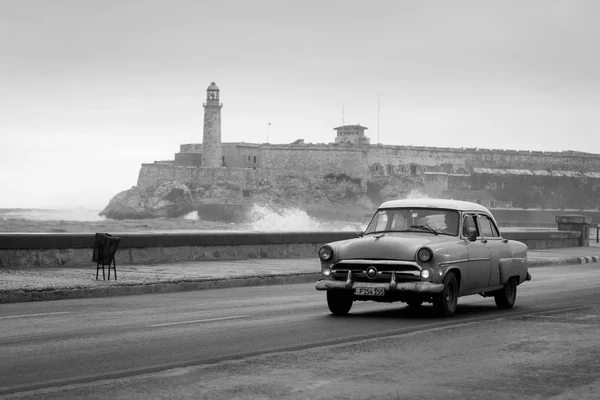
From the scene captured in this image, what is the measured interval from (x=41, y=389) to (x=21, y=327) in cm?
470

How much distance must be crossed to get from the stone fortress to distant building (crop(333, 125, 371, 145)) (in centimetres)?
956

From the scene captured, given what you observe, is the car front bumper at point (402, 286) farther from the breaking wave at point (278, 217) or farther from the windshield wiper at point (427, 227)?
the breaking wave at point (278, 217)

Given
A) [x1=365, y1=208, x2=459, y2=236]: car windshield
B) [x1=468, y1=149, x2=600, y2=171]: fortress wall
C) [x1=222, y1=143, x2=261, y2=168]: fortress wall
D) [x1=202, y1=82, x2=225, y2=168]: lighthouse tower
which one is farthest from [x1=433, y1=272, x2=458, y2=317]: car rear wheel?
[x1=468, y1=149, x2=600, y2=171]: fortress wall

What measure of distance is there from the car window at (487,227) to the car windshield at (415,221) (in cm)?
87

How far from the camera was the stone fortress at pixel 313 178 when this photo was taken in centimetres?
14525

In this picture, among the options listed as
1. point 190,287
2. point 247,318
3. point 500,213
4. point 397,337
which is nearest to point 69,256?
point 190,287

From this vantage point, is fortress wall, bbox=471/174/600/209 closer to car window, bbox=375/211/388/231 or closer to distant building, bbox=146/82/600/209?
distant building, bbox=146/82/600/209

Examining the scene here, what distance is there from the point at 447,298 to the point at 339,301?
1535mm

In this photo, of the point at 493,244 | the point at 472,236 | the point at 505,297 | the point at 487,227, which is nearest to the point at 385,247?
the point at 472,236

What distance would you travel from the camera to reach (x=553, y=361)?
32.0 ft

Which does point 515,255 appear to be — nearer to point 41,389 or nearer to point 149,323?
point 149,323

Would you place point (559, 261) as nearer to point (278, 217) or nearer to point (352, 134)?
point (278, 217)

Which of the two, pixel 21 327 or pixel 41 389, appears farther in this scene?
pixel 21 327

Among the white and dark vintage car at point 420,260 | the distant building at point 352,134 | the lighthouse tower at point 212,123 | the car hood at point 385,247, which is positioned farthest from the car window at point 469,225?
the distant building at point 352,134
